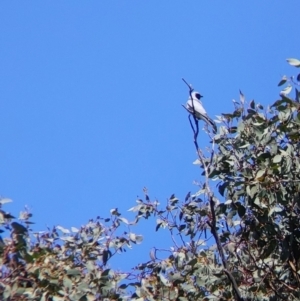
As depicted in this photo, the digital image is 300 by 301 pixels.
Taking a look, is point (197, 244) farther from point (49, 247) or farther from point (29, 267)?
point (29, 267)

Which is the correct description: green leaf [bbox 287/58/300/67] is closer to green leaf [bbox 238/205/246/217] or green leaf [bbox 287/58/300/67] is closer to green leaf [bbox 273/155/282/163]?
green leaf [bbox 273/155/282/163]

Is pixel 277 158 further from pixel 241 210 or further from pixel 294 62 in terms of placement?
pixel 294 62

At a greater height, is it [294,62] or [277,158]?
[294,62]

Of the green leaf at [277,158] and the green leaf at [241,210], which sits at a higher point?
the green leaf at [277,158]

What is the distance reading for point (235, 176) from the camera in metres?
5.48

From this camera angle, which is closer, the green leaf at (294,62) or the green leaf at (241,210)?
the green leaf at (294,62)

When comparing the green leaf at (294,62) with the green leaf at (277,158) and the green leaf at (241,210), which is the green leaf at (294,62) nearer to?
the green leaf at (277,158)

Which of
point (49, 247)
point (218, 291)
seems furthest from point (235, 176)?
point (49, 247)

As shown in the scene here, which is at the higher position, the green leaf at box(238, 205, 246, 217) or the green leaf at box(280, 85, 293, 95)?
the green leaf at box(280, 85, 293, 95)

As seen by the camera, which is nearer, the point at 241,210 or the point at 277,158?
the point at 277,158

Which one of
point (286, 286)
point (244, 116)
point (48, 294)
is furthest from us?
point (244, 116)

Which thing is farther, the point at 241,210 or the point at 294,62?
the point at 241,210

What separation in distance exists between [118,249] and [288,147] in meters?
1.26

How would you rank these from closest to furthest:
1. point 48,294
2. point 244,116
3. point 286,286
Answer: point 48,294, point 286,286, point 244,116
